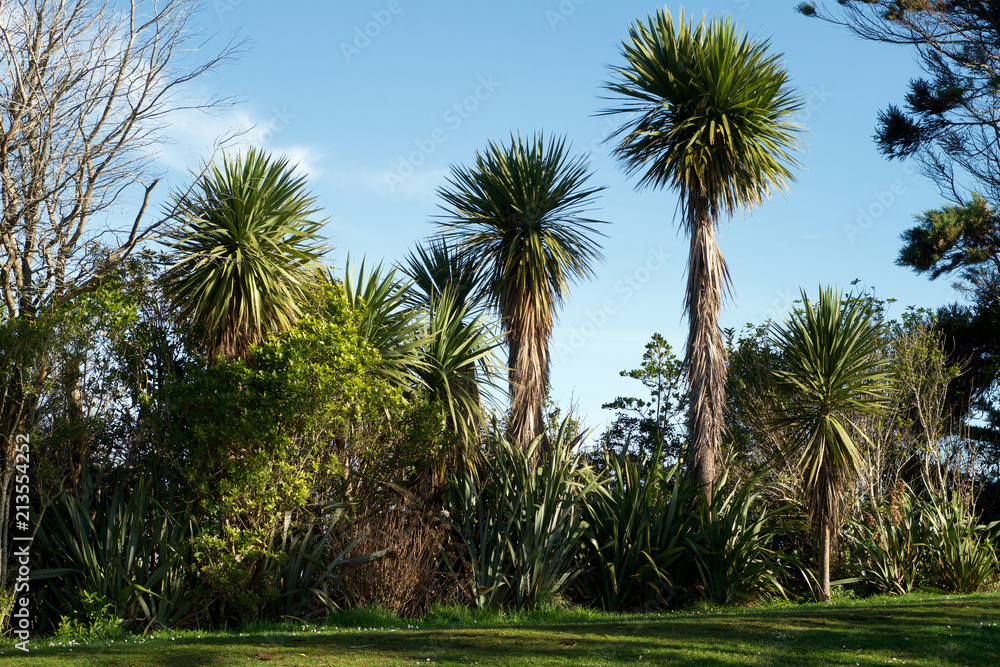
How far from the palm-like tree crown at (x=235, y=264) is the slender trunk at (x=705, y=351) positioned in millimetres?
7051

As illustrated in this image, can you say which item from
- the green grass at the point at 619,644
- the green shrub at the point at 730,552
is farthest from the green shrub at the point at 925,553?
the green grass at the point at 619,644

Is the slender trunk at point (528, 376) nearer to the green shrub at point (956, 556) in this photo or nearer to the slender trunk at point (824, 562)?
the slender trunk at point (824, 562)

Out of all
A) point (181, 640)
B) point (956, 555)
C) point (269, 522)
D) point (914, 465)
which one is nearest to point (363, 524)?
point (269, 522)

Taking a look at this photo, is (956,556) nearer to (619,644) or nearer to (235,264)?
(619,644)

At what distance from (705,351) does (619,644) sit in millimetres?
8468

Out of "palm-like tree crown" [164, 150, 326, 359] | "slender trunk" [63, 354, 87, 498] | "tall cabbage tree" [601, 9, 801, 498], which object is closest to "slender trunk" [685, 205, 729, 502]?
"tall cabbage tree" [601, 9, 801, 498]

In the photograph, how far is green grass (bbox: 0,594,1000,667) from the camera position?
7.26m

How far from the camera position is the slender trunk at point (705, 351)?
15.0 m

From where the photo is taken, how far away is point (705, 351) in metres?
15.5

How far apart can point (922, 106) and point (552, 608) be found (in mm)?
17236

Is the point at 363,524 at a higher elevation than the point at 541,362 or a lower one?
lower

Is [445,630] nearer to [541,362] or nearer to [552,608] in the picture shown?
[552,608]

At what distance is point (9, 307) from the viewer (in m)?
11.1

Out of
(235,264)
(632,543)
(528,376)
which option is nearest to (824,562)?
(632,543)
